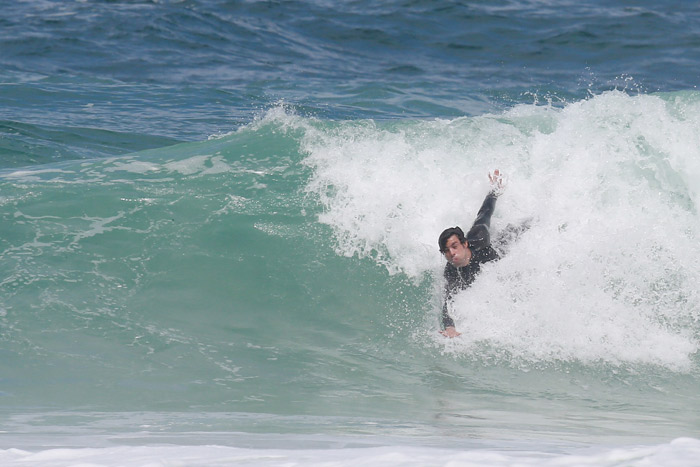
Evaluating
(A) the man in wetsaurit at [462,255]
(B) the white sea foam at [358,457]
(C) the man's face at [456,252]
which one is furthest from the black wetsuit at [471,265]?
(B) the white sea foam at [358,457]

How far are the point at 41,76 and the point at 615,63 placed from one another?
11.4m

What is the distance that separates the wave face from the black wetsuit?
4.4 inches

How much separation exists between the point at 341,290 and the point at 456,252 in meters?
1.30

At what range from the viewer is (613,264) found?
6758 millimetres

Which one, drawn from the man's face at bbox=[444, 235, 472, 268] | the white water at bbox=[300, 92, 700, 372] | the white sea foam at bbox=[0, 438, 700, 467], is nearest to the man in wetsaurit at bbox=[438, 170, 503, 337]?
the man's face at bbox=[444, 235, 472, 268]

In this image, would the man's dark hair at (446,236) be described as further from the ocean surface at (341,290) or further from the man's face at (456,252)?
the ocean surface at (341,290)

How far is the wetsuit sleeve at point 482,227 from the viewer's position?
6.70 metres

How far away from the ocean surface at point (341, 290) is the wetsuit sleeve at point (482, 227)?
21 centimetres

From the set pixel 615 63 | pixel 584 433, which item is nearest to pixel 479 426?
pixel 584 433

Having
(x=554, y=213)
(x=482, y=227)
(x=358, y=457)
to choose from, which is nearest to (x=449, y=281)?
(x=482, y=227)

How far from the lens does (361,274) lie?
733cm

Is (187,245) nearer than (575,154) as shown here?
Yes

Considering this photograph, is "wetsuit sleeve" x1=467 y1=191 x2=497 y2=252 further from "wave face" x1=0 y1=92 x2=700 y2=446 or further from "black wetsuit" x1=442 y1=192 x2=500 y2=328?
"wave face" x1=0 y1=92 x2=700 y2=446

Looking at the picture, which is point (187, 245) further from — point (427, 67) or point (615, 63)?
point (615, 63)
